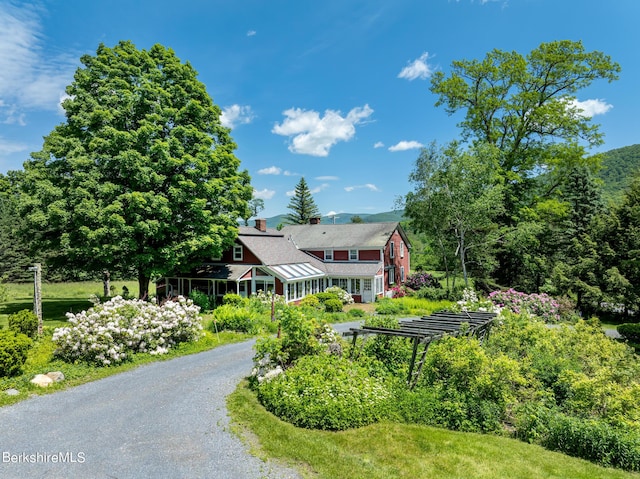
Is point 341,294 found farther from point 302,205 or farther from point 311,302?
point 302,205

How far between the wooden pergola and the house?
48.8 feet

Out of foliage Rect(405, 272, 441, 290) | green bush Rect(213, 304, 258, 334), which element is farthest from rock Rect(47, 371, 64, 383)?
foliage Rect(405, 272, 441, 290)

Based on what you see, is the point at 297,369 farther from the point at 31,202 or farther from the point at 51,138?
the point at 51,138

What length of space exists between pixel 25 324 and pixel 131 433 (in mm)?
10447

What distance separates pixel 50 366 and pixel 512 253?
102ft

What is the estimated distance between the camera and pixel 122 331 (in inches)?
497

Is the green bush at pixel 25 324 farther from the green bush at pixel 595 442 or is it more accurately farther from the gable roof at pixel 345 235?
the gable roof at pixel 345 235

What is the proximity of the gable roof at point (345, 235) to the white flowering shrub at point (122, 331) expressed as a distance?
19.7m

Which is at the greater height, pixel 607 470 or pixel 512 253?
pixel 512 253

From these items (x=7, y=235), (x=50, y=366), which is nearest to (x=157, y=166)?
(x=50, y=366)

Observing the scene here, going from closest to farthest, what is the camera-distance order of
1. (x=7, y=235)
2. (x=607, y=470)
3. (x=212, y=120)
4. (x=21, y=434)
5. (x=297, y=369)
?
(x=607, y=470) → (x=21, y=434) → (x=297, y=369) → (x=212, y=120) → (x=7, y=235)

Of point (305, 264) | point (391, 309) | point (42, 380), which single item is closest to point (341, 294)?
point (305, 264)

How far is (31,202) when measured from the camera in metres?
19.4

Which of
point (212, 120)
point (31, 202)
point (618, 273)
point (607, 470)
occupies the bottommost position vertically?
point (607, 470)
